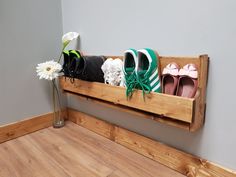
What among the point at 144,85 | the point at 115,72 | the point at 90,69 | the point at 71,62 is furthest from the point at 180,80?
the point at 71,62

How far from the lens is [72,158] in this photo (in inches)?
40.5

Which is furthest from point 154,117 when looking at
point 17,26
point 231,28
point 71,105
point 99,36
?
point 17,26

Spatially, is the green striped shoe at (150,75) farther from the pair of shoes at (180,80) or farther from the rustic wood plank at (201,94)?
the rustic wood plank at (201,94)

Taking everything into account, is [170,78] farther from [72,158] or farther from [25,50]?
[25,50]

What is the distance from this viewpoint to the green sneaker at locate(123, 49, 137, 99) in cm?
87

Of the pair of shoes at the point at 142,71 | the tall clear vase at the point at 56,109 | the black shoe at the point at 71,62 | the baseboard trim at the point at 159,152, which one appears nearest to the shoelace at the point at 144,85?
the pair of shoes at the point at 142,71

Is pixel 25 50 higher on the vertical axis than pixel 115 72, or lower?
higher

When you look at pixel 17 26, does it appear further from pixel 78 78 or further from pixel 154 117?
pixel 154 117

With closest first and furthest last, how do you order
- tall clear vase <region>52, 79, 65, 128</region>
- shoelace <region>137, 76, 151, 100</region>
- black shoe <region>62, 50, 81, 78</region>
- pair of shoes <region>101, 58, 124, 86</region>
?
1. shoelace <region>137, 76, 151, 100</region>
2. pair of shoes <region>101, 58, 124, 86</region>
3. black shoe <region>62, 50, 81, 78</region>
4. tall clear vase <region>52, 79, 65, 128</region>

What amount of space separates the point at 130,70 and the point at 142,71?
73 mm

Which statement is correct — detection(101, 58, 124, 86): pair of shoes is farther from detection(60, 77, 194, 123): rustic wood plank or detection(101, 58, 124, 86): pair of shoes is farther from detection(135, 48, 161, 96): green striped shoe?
detection(135, 48, 161, 96): green striped shoe

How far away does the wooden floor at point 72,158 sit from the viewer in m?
0.91

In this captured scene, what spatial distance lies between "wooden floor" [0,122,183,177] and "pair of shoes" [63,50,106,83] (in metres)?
0.41

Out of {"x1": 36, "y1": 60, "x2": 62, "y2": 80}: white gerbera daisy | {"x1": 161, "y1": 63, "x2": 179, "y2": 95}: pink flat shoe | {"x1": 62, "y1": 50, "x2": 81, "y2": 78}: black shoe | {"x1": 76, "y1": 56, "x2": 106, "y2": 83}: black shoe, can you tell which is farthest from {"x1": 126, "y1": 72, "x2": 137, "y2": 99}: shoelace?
{"x1": 36, "y1": 60, "x2": 62, "y2": 80}: white gerbera daisy
